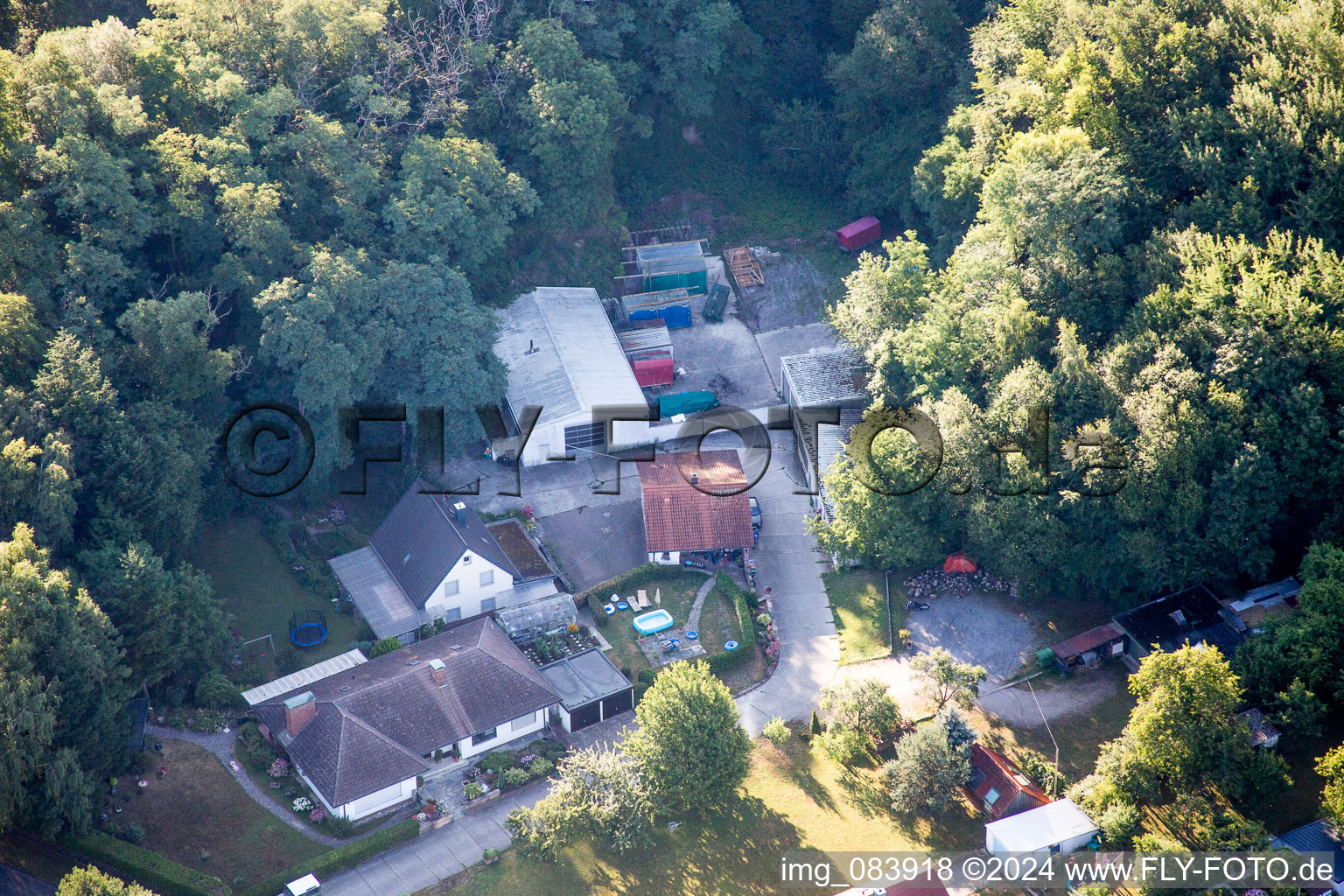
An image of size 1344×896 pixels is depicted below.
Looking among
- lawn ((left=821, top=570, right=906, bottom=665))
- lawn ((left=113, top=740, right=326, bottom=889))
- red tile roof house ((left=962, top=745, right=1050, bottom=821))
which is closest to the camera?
lawn ((left=113, top=740, right=326, bottom=889))

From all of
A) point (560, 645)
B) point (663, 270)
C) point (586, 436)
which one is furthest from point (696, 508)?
point (663, 270)

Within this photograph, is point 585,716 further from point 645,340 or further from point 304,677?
point 645,340

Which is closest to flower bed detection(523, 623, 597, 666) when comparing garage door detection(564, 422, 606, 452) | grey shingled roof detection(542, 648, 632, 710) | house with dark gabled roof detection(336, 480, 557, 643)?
grey shingled roof detection(542, 648, 632, 710)

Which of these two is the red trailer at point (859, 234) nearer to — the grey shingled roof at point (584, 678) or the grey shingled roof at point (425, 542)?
the grey shingled roof at point (425, 542)

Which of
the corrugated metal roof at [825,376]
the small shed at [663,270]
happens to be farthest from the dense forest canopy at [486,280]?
the small shed at [663,270]

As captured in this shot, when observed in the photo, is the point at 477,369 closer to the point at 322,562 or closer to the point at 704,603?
the point at 322,562

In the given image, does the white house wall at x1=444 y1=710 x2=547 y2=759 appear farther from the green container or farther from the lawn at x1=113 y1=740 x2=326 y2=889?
the green container

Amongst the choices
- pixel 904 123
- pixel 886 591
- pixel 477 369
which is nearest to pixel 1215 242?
pixel 886 591
